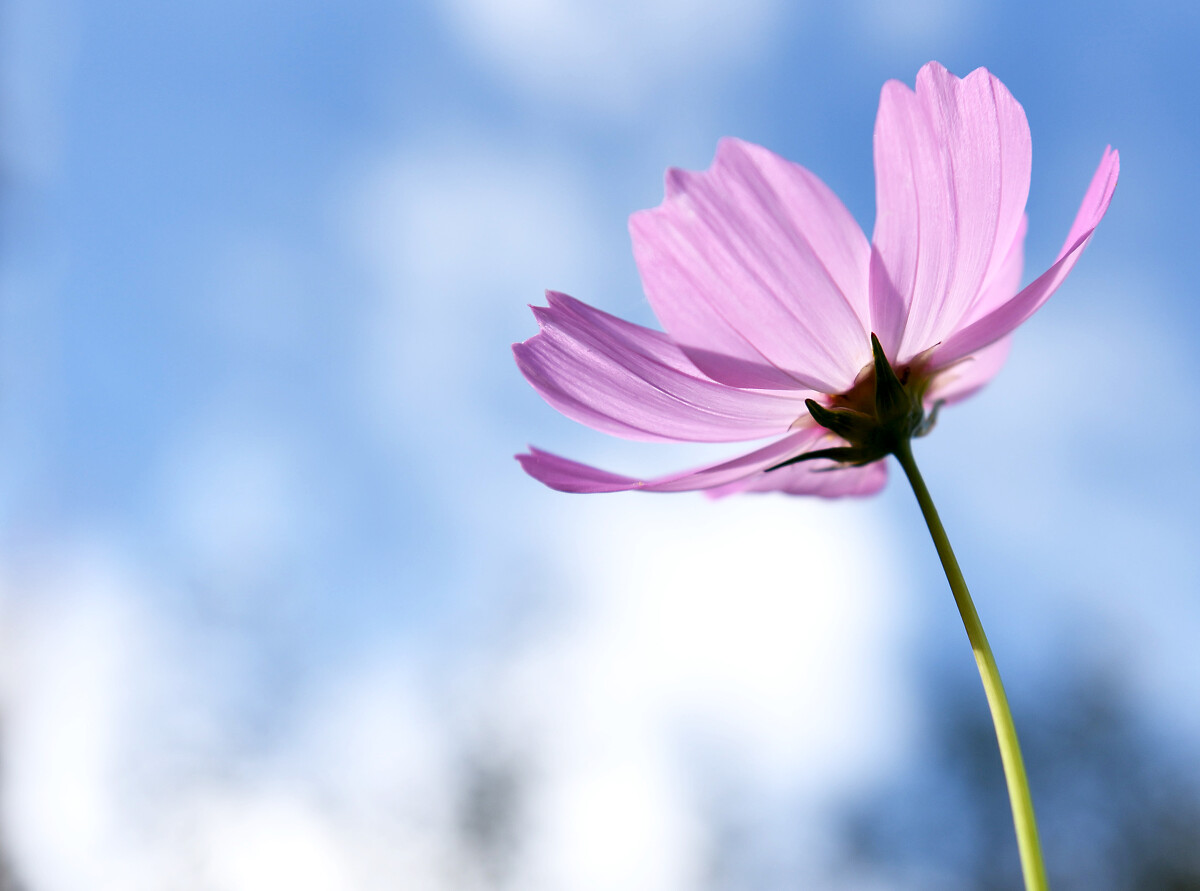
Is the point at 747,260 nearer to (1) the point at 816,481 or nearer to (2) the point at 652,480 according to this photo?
(2) the point at 652,480

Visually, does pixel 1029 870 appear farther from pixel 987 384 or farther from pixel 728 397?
pixel 987 384

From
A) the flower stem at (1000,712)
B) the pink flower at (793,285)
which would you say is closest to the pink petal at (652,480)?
the pink flower at (793,285)

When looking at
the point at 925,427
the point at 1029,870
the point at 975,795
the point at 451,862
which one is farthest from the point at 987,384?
the point at 975,795

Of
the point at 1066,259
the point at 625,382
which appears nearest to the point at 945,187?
the point at 1066,259

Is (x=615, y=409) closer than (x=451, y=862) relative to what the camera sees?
Yes

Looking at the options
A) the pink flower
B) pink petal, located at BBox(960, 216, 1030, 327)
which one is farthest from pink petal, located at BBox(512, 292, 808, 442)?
pink petal, located at BBox(960, 216, 1030, 327)

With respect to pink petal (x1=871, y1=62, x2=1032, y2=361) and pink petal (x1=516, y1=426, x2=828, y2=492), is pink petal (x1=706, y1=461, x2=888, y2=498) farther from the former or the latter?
pink petal (x1=871, y1=62, x2=1032, y2=361)

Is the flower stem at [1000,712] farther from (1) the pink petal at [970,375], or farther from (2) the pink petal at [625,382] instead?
(1) the pink petal at [970,375]
